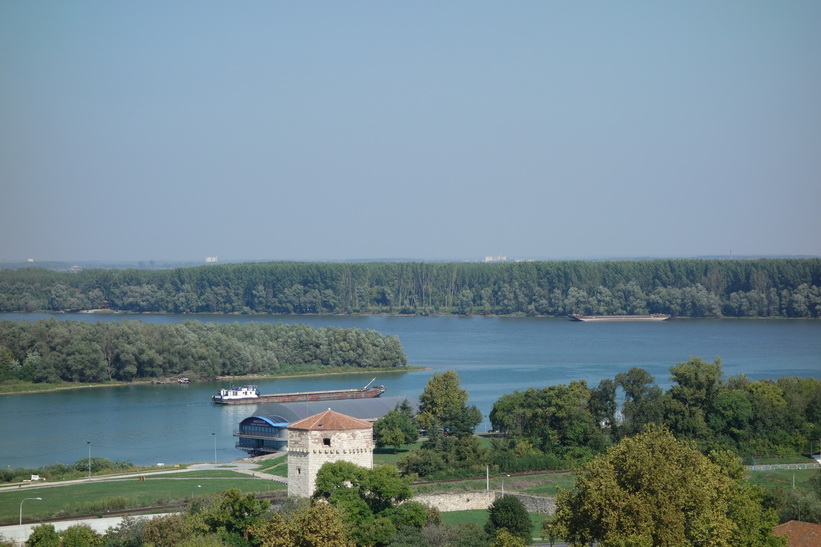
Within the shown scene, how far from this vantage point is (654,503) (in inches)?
673

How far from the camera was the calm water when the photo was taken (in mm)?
34375

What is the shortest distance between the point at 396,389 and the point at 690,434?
19.1 meters

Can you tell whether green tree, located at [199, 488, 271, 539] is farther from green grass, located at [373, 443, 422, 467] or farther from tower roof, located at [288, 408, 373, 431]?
green grass, located at [373, 443, 422, 467]

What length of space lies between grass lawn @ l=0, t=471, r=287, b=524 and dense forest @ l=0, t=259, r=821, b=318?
64.3 metres

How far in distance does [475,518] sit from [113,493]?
8015 millimetres

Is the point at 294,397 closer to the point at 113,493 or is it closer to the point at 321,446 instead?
the point at 113,493

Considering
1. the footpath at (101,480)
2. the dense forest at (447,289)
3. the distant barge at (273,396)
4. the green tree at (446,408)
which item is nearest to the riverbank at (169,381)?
the distant barge at (273,396)

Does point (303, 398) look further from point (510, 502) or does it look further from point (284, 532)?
point (284, 532)

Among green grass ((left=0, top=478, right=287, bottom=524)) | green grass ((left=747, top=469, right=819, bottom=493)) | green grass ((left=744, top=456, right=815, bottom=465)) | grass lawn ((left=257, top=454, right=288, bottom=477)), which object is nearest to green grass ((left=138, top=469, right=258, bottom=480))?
green grass ((left=0, top=478, right=287, bottom=524))

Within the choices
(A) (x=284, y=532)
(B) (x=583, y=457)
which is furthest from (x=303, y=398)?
(A) (x=284, y=532)

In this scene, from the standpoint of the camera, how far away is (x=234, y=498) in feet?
64.7

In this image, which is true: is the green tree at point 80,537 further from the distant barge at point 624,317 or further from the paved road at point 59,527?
the distant barge at point 624,317

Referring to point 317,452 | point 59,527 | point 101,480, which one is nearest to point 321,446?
point 317,452

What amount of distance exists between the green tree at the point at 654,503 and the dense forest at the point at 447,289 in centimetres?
6866
